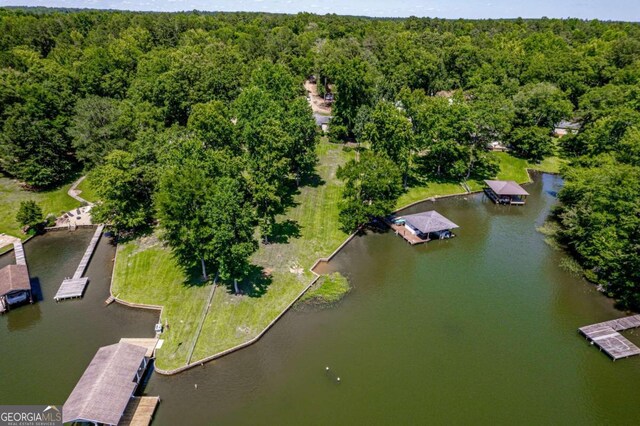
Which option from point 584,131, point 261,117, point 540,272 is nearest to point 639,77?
point 584,131

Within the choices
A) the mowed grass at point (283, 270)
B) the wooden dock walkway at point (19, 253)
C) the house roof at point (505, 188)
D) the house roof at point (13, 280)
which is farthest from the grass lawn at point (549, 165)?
the wooden dock walkway at point (19, 253)

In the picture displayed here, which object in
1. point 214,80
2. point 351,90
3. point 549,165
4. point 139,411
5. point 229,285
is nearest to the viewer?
point 139,411

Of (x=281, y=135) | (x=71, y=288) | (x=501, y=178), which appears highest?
(x=281, y=135)

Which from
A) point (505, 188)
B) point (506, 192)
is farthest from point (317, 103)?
point (506, 192)

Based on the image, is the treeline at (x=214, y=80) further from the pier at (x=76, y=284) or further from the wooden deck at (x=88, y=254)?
the pier at (x=76, y=284)

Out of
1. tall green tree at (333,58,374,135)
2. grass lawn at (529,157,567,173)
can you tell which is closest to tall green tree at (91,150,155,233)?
tall green tree at (333,58,374,135)

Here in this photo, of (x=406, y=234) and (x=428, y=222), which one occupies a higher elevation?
(x=428, y=222)

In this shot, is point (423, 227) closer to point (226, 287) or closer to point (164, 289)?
point (226, 287)

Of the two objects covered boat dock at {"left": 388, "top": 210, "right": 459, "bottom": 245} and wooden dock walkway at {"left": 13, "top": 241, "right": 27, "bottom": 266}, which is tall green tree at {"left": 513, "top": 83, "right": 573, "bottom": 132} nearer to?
covered boat dock at {"left": 388, "top": 210, "right": 459, "bottom": 245}
